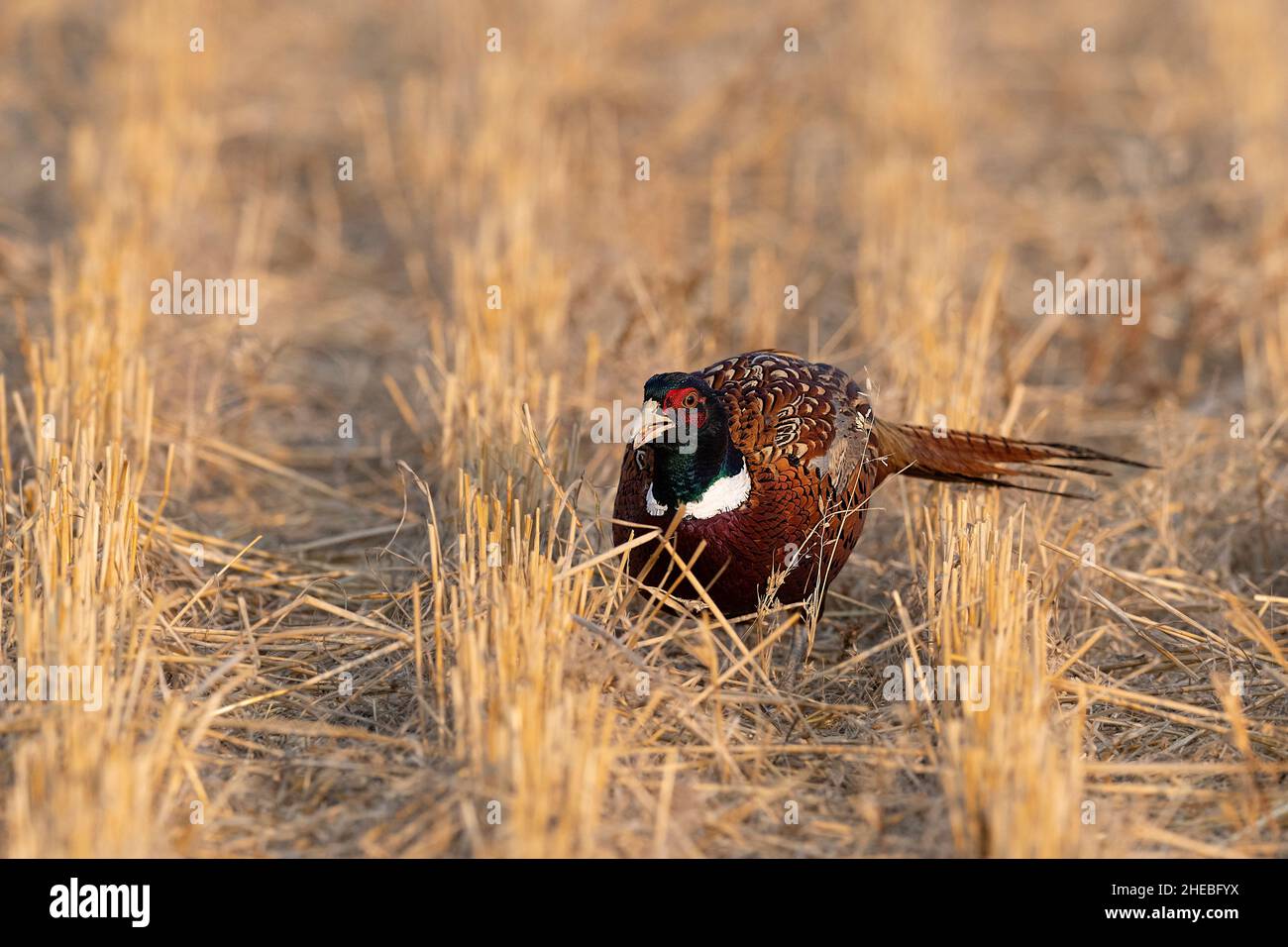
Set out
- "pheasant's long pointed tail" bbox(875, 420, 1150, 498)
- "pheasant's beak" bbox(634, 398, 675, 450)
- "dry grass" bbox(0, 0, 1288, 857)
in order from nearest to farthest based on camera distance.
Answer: "dry grass" bbox(0, 0, 1288, 857) < "pheasant's beak" bbox(634, 398, 675, 450) < "pheasant's long pointed tail" bbox(875, 420, 1150, 498)

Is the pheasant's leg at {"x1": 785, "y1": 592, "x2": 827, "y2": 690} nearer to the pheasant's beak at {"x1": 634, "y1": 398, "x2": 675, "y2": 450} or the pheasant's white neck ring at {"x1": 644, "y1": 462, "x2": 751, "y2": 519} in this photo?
the pheasant's white neck ring at {"x1": 644, "y1": 462, "x2": 751, "y2": 519}

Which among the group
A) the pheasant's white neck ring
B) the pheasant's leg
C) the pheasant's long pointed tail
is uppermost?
the pheasant's long pointed tail

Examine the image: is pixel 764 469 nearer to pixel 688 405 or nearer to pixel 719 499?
pixel 719 499

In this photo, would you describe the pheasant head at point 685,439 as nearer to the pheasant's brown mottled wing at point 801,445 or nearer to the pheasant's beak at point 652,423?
the pheasant's beak at point 652,423

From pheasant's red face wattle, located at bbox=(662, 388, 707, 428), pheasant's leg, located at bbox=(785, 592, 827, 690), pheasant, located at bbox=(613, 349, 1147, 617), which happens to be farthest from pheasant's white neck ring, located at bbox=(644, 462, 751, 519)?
pheasant's leg, located at bbox=(785, 592, 827, 690)

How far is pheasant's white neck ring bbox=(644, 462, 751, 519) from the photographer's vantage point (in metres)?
3.80

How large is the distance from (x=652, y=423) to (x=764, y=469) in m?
0.41

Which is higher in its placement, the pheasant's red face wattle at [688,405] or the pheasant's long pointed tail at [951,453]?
the pheasant's red face wattle at [688,405]

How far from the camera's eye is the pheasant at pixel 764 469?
3770 millimetres

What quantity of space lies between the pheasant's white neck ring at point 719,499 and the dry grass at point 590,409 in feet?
0.85

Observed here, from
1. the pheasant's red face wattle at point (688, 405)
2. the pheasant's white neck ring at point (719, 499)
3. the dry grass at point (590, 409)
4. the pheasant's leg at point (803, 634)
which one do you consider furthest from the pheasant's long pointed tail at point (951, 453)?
the pheasant's red face wattle at point (688, 405)

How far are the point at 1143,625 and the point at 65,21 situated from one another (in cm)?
776

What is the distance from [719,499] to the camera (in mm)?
3812

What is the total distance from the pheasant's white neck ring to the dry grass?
0.26 metres
